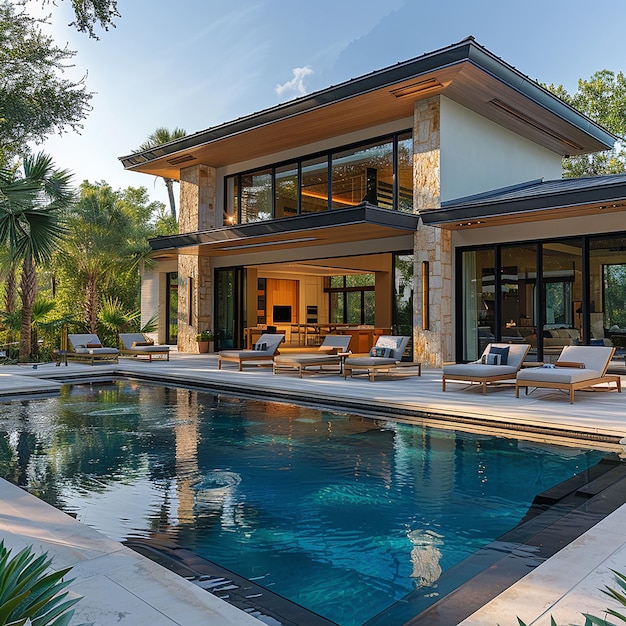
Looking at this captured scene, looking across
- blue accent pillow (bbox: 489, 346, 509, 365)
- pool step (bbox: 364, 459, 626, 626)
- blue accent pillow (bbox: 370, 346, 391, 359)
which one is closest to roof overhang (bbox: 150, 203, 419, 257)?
blue accent pillow (bbox: 370, 346, 391, 359)

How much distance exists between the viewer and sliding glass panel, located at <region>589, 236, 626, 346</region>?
437 inches

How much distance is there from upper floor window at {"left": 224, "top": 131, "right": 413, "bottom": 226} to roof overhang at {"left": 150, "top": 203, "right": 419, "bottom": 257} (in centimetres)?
107

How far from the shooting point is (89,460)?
5.49m

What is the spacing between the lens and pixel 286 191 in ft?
54.5

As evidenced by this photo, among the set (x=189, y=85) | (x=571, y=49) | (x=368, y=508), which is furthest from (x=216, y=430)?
(x=571, y=49)

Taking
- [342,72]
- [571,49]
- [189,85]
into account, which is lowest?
[189,85]

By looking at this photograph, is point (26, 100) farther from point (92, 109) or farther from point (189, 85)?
point (189, 85)

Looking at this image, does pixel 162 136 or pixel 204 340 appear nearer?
pixel 204 340

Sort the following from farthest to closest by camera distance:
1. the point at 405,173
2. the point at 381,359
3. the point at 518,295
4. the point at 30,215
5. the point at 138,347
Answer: the point at 138,347 < the point at 405,173 < the point at 518,295 < the point at 30,215 < the point at 381,359

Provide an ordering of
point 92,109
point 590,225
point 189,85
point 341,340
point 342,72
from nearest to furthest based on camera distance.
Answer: point 590,225 < point 341,340 < point 92,109 < point 189,85 < point 342,72

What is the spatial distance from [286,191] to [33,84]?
273 inches

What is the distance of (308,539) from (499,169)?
1302cm

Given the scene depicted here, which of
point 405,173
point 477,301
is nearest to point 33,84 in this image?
point 405,173

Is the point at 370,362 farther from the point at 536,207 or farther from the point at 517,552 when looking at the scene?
the point at 517,552
